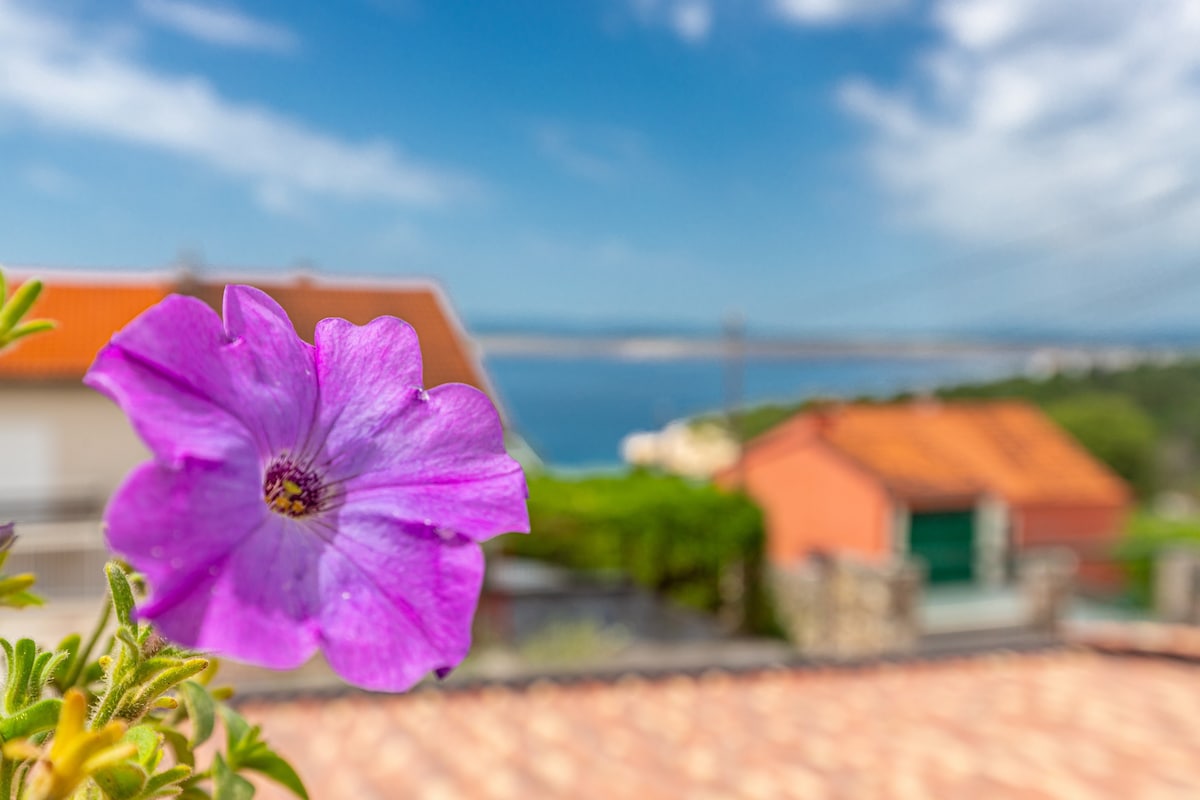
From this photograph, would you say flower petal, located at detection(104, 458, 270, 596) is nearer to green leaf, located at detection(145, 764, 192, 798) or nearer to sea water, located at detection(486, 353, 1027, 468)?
green leaf, located at detection(145, 764, 192, 798)

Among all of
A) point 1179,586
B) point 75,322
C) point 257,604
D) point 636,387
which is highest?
point 75,322

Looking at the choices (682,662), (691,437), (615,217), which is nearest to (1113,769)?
(682,662)

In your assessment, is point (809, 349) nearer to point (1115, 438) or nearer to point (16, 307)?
point (1115, 438)

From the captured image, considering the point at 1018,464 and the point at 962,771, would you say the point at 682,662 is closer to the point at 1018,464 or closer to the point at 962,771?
the point at 962,771

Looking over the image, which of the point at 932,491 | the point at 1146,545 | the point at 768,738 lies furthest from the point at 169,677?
the point at 932,491

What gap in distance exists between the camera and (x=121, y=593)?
32cm

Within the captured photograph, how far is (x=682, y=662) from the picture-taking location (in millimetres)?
4316

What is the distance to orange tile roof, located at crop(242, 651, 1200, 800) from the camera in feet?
9.70

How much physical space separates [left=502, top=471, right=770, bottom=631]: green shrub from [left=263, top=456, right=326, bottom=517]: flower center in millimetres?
9643

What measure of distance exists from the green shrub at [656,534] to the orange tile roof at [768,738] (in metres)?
5.94

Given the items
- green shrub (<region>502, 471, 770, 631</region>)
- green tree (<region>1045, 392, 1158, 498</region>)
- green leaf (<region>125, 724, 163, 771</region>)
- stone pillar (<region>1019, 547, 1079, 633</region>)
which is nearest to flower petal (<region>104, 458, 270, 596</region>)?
green leaf (<region>125, 724, 163, 771</region>)

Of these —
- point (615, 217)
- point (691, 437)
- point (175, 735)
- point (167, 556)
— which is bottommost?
point (691, 437)

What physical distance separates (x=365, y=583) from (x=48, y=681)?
19cm

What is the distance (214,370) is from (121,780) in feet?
0.49
